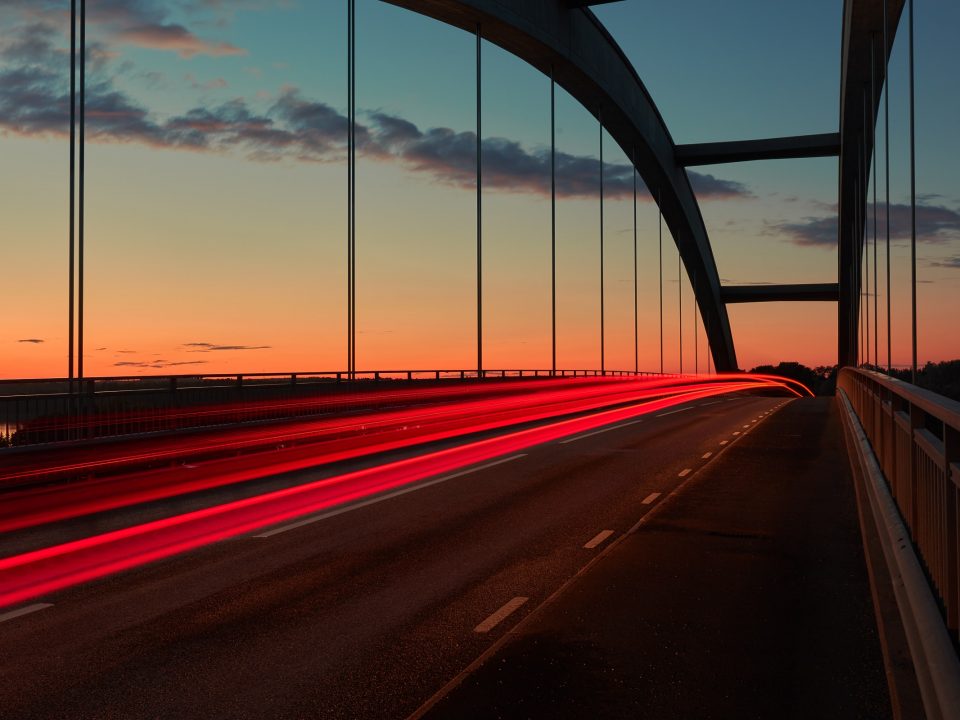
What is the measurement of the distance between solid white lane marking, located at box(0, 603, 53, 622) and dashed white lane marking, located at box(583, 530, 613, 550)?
15.9ft

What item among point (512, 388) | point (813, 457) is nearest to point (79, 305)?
point (813, 457)

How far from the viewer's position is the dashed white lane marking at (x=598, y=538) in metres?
9.93

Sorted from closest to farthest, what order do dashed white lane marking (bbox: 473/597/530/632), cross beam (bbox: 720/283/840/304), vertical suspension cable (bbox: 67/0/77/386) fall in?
dashed white lane marking (bbox: 473/597/530/632) < vertical suspension cable (bbox: 67/0/77/386) < cross beam (bbox: 720/283/840/304)

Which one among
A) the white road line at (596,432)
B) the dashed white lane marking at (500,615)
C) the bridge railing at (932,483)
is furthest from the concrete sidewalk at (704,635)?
the white road line at (596,432)

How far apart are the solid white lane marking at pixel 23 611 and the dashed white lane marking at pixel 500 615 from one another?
10.7 feet

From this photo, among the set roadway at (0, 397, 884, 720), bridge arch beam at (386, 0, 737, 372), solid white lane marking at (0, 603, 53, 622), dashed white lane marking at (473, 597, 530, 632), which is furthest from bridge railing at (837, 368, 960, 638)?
bridge arch beam at (386, 0, 737, 372)

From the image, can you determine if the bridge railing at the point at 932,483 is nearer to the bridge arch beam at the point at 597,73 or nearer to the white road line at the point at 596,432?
the white road line at the point at 596,432

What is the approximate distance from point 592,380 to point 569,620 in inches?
1396

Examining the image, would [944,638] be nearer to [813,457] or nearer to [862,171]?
[813,457]

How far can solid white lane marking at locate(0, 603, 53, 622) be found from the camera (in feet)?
23.7

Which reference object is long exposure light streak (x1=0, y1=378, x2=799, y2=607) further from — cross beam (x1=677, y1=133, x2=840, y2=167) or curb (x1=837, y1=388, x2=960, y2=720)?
cross beam (x1=677, y1=133, x2=840, y2=167)

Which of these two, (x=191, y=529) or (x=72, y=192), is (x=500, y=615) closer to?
(x=191, y=529)

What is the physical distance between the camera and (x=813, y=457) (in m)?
19.9

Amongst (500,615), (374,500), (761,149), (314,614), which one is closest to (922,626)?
(500,615)
